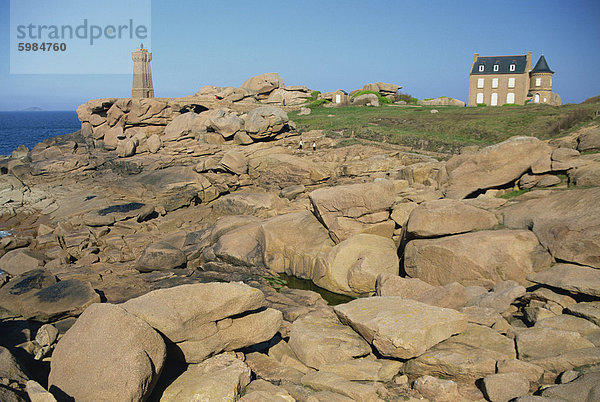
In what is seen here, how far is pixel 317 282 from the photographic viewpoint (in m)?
15.5

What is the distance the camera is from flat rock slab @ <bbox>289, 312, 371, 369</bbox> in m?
7.84

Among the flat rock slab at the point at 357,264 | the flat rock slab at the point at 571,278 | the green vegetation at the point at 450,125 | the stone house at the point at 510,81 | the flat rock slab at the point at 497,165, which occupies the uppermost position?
the stone house at the point at 510,81

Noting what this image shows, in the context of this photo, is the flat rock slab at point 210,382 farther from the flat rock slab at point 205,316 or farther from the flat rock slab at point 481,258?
the flat rock slab at point 481,258

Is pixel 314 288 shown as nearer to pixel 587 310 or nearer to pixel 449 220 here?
pixel 449 220

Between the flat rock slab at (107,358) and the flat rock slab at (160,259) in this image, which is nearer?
the flat rock slab at (107,358)

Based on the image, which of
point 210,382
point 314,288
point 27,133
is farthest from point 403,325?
point 27,133

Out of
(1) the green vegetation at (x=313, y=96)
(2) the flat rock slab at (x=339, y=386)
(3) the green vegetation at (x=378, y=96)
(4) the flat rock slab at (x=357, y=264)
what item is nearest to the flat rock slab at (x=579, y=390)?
(2) the flat rock slab at (x=339, y=386)

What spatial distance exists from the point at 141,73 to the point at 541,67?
160ft

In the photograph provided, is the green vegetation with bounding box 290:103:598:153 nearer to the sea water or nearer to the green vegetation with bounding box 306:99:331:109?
the green vegetation with bounding box 306:99:331:109

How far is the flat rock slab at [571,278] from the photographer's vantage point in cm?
887

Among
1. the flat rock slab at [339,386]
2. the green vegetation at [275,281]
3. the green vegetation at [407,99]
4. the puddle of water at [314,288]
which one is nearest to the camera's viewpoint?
the flat rock slab at [339,386]

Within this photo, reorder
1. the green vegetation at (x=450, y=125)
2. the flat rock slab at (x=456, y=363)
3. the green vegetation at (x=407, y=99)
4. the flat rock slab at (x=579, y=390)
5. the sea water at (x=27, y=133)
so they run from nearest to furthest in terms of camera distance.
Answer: the flat rock slab at (x=579, y=390) < the flat rock slab at (x=456, y=363) < the green vegetation at (x=450, y=125) < the green vegetation at (x=407, y=99) < the sea water at (x=27, y=133)

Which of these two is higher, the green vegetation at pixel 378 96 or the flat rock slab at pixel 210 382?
the green vegetation at pixel 378 96

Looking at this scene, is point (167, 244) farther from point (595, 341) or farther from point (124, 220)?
point (595, 341)
